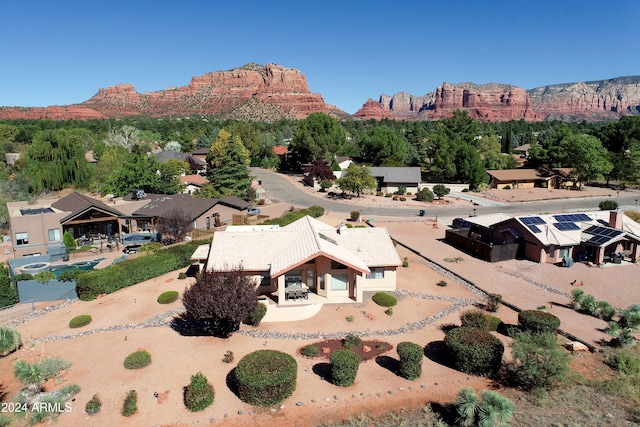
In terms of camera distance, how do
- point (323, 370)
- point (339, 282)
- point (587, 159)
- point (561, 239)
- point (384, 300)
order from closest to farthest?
point (323, 370) < point (384, 300) < point (339, 282) < point (561, 239) < point (587, 159)

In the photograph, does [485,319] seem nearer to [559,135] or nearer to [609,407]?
[609,407]

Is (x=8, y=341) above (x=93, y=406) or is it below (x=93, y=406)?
above

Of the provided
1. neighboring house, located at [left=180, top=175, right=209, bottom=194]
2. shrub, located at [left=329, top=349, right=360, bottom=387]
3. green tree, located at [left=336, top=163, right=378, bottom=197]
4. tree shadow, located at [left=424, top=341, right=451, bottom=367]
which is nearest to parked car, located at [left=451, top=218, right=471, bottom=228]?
green tree, located at [left=336, top=163, right=378, bottom=197]

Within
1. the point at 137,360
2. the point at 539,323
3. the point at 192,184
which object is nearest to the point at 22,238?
the point at 137,360

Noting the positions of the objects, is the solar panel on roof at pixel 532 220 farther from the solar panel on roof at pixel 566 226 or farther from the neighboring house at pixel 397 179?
the neighboring house at pixel 397 179

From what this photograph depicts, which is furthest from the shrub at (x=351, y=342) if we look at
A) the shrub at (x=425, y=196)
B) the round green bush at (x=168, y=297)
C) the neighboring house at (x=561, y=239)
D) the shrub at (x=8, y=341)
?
the shrub at (x=425, y=196)

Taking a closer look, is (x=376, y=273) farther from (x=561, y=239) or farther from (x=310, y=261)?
(x=561, y=239)

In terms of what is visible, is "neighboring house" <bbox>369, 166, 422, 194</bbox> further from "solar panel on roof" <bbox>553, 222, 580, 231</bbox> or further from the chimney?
the chimney
